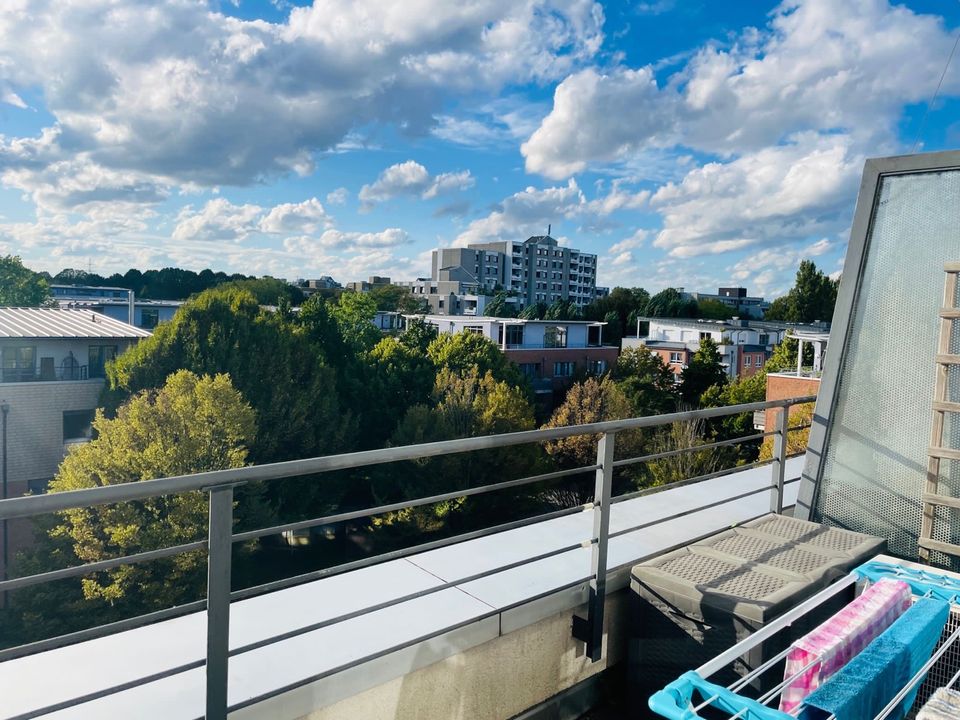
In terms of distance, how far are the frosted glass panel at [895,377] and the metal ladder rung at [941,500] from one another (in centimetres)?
6

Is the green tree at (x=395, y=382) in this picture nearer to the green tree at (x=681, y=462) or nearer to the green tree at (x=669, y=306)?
the green tree at (x=681, y=462)

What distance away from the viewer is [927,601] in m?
1.64

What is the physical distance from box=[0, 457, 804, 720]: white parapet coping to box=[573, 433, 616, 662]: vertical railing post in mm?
58

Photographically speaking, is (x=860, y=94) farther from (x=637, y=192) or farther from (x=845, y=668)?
(x=637, y=192)

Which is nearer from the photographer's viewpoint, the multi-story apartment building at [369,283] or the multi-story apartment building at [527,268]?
the multi-story apartment building at [369,283]

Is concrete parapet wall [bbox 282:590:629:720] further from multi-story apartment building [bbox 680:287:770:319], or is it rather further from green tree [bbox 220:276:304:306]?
multi-story apartment building [bbox 680:287:770:319]

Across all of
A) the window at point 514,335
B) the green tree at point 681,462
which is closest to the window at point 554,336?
the window at point 514,335

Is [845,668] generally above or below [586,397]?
above

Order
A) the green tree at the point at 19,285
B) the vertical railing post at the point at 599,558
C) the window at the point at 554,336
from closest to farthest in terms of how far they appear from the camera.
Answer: the vertical railing post at the point at 599,558, the window at the point at 554,336, the green tree at the point at 19,285

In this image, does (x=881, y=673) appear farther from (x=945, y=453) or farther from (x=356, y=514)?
(x=945, y=453)

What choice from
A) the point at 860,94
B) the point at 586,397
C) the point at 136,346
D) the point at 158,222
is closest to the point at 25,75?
the point at 158,222

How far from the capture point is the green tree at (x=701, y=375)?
4319cm

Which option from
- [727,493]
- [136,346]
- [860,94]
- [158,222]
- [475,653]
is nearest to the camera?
[475,653]

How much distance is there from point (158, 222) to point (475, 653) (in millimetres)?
76972
